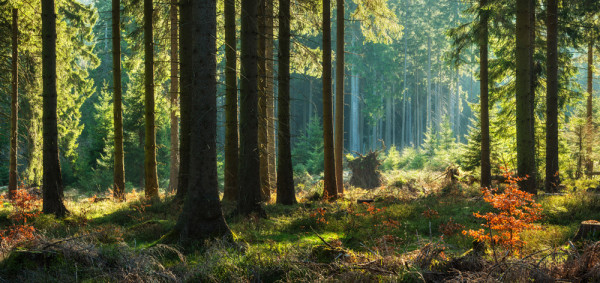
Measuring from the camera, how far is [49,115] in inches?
377

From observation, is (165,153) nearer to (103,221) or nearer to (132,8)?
(132,8)

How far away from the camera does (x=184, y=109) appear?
36.7 ft

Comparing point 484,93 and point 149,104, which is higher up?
point 484,93

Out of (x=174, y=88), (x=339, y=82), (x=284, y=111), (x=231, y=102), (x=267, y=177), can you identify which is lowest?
(x=267, y=177)

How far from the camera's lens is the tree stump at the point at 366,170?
22.1 m

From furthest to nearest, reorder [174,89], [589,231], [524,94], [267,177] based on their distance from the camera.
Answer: [174,89]
[267,177]
[524,94]
[589,231]

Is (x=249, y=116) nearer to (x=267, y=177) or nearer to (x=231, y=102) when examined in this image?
(x=231, y=102)

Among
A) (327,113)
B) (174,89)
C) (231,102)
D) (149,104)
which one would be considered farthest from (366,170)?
(149,104)

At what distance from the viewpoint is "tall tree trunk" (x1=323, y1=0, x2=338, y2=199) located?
13.1m

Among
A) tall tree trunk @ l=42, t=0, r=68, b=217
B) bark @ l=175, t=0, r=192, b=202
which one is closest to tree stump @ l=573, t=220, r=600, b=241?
bark @ l=175, t=0, r=192, b=202

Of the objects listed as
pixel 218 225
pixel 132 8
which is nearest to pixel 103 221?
pixel 218 225

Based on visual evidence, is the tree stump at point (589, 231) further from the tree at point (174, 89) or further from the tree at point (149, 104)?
the tree at point (174, 89)

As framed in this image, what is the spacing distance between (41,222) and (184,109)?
4183 millimetres

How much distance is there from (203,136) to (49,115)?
469 centimetres
